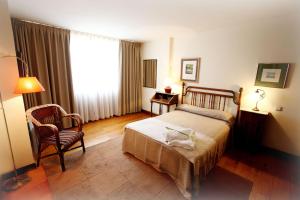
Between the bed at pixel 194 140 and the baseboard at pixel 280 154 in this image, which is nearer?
the bed at pixel 194 140

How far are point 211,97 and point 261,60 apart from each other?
1160 millimetres

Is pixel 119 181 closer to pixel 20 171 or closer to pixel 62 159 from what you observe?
pixel 62 159

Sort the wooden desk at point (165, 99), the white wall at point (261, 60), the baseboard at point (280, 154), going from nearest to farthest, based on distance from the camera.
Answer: the white wall at point (261, 60), the baseboard at point (280, 154), the wooden desk at point (165, 99)

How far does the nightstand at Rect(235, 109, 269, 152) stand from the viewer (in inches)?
99.9

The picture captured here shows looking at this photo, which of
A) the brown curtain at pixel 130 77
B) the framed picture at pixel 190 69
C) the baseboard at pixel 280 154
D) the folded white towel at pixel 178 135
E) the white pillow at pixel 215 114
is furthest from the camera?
the brown curtain at pixel 130 77

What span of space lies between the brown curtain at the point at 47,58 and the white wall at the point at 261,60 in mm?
3013

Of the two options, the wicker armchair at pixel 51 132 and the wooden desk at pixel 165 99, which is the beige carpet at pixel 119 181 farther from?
the wooden desk at pixel 165 99

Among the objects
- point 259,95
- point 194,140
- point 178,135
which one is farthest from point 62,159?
point 259,95

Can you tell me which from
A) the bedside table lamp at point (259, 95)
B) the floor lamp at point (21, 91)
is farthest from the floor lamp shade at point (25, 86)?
the bedside table lamp at point (259, 95)

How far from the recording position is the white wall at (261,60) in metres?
2.34

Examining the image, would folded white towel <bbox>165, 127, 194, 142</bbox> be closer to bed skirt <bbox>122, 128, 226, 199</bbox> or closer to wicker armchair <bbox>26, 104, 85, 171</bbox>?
bed skirt <bbox>122, 128, 226, 199</bbox>

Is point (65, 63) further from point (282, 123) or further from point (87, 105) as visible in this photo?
point (282, 123)

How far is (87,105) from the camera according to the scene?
12.7 ft

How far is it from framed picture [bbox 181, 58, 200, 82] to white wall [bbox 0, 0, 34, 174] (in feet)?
10.7
